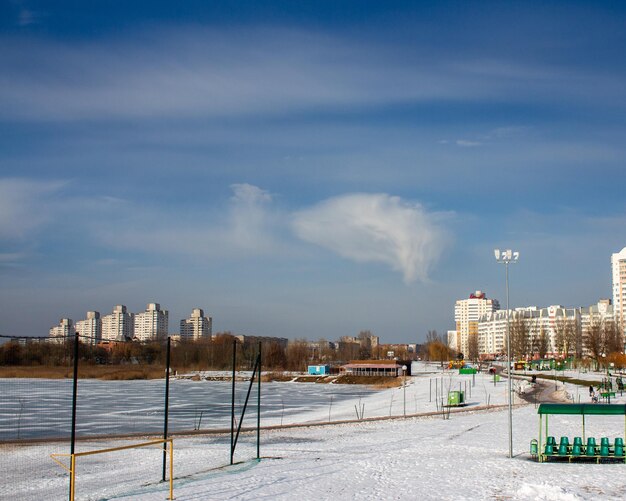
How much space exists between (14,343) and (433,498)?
1341 cm

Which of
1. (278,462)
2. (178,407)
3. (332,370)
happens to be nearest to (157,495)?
(278,462)

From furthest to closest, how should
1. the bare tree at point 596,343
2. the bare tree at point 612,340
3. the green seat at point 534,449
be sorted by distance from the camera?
the bare tree at point 612,340 < the bare tree at point 596,343 < the green seat at point 534,449

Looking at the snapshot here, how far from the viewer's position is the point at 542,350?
165 m

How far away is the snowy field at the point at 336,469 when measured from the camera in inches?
707

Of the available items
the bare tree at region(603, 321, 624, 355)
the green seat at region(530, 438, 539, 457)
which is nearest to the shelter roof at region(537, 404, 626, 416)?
the green seat at region(530, 438, 539, 457)

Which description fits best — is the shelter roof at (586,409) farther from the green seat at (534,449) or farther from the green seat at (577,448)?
the green seat at (534,449)

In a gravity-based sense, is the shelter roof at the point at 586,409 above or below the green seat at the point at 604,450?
above

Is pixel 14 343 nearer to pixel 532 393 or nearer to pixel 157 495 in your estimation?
pixel 157 495

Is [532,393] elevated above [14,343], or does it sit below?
below

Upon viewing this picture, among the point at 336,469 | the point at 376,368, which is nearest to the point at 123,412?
the point at 336,469

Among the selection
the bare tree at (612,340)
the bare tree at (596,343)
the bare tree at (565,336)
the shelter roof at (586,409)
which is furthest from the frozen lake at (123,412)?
the bare tree at (565,336)

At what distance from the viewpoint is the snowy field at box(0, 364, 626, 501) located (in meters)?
→ 18.0

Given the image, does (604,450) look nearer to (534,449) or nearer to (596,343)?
(534,449)

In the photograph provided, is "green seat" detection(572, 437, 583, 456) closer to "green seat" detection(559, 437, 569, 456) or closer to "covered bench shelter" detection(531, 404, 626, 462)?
"covered bench shelter" detection(531, 404, 626, 462)
